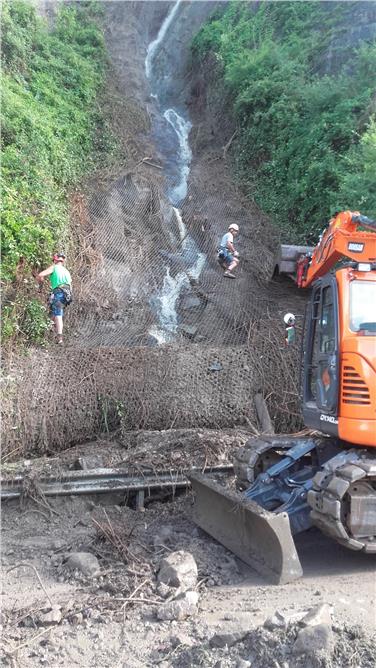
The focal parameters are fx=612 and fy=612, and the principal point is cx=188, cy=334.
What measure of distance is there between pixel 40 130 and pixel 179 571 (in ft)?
36.6

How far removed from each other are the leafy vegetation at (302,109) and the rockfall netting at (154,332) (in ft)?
4.21

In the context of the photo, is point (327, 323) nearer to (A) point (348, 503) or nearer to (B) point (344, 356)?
(B) point (344, 356)

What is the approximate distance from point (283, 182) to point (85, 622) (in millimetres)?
13097

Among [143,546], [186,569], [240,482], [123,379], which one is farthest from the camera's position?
[123,379]

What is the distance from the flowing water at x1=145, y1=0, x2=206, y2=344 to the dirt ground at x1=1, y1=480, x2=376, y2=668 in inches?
202

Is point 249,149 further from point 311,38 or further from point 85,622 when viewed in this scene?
Answer: point 85,622

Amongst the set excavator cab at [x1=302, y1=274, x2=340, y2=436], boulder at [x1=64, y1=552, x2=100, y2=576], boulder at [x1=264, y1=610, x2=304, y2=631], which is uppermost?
excavator cab at [x1=302, y1=274, x2=340, y2=436]

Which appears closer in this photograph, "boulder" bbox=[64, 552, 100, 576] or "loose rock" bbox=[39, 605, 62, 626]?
"loose rock" bbox=[39, 605, 62, 626]

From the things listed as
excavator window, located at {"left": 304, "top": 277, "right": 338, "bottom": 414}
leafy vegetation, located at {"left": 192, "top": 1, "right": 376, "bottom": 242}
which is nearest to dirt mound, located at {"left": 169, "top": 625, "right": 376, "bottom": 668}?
excavator window, located at {"left": 304, "top": 277, "right": 338, "bottom": 414}

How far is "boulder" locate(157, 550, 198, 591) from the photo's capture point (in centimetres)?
512

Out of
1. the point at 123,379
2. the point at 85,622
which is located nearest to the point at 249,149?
the point at 123,379

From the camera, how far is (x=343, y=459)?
218 inches

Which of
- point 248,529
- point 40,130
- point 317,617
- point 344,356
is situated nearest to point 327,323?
point 344,356

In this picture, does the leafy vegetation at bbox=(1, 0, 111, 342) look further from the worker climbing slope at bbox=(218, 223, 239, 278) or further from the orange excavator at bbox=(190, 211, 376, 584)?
the orange excavator at bbox=(190, 211, 376, 584)
